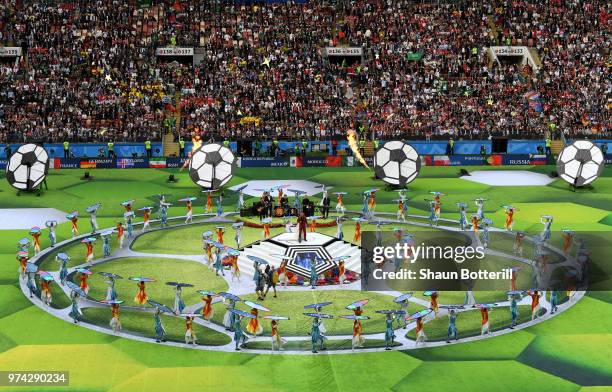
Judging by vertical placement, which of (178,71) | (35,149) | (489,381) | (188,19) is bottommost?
(489,381)

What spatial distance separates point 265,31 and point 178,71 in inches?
403

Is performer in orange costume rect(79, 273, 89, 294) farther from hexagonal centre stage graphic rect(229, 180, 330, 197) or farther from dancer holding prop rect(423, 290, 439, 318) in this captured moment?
hexagonal centre stage graphic rect(229, 180, 330, 197)

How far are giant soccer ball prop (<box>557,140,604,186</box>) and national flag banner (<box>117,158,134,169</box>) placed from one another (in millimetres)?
31780

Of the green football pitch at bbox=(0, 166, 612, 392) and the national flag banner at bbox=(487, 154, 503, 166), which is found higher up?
the national flag banner at bbox=(487, 154, 503, 166)

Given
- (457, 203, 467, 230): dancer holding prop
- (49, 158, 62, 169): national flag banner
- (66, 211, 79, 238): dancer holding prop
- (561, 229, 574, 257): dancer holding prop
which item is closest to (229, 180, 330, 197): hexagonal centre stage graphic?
(457, 203, 467, 230): dancer holding prop

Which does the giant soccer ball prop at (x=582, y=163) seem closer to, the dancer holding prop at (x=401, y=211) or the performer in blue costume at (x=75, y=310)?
the dancer holding prop at (x=401, y=211)

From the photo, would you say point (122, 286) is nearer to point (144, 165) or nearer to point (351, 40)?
point (144, 165)

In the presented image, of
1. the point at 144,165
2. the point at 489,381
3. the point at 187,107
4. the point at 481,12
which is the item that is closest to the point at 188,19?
the point at 187,107

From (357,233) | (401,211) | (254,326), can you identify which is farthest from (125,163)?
(254,326)

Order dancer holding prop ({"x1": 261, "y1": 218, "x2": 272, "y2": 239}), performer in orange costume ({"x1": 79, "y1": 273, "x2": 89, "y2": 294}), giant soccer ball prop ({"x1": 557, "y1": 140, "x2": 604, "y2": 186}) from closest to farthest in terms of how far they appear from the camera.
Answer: performer in orange costume ({"x1": 79, "y1": 273, "x2": 89, "y2": 294}) → dancer holding prop ({"x1": 261, "y1": 218, "x2": 272, "y2": 239}) → giant soccer ball prop ({"x1": 557, "y1": 140, "x2": 604, "y2": 186})

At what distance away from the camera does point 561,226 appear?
44781 mm

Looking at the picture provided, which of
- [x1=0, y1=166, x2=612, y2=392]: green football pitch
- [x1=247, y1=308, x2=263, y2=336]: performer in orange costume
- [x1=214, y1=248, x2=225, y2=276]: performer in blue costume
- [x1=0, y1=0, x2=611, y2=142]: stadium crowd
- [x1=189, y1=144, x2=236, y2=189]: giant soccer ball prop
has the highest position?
[x1=0, y1=0, x2=611, y2=142]: stadium crowd

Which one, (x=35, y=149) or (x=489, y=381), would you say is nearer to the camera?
(x=489, y=381)

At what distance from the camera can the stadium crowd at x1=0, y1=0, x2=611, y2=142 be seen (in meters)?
70.0
